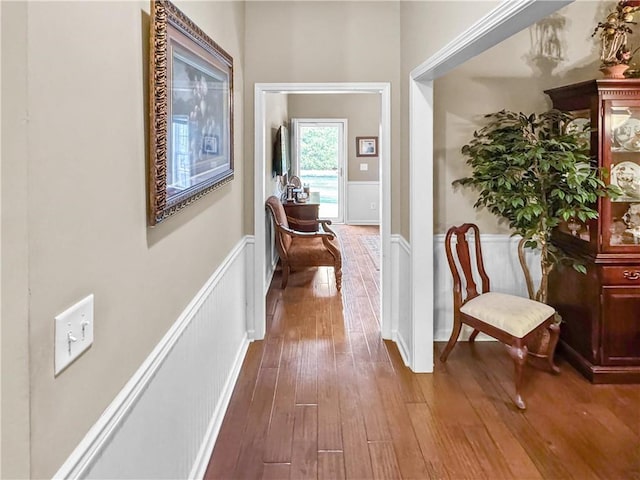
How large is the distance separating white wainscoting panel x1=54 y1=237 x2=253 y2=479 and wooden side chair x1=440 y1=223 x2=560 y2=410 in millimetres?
1509

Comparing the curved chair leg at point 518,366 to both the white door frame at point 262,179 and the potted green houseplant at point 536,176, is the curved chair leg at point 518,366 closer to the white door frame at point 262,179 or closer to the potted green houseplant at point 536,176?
the potted green houseplant at point 536,176

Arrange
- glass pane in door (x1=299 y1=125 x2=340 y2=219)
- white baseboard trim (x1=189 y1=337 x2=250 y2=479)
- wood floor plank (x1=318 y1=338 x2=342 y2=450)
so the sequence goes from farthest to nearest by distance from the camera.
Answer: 1. glass pane in door (x1=299 y1=125 x2=340 y2=219)
2. wood floor plank (x1=318 y1=338 x2=342 y2=450)
3. white baseboard trim (x1=189 y1=337 x2=250 y2=479)

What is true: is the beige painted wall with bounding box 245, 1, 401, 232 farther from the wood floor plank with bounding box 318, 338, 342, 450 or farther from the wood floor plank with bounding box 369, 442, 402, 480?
the wood floor plank with bounding box 369, 442, 402, 480

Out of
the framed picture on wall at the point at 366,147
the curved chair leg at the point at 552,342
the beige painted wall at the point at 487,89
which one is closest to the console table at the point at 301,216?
the beige painted wall at the point at 487,89

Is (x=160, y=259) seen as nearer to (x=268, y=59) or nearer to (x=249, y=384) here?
(x=249, y=384)

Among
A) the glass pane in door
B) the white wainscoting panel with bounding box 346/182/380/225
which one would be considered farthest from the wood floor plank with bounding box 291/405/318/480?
the white wainscoting panel with bounding box 346/182/380/225

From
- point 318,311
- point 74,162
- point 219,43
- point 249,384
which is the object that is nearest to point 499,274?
point 318,311

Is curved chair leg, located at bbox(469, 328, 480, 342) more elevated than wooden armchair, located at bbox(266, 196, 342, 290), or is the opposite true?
wooden armchair, located at bbox(266, 196, 342, 290)

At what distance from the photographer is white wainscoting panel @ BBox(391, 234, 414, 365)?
3.56 m

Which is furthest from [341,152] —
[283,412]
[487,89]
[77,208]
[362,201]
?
[77,208]

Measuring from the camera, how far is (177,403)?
190 centimetres

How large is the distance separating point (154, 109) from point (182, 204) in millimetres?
415

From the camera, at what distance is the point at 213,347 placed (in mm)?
2633

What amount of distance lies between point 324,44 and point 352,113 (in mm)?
6066
